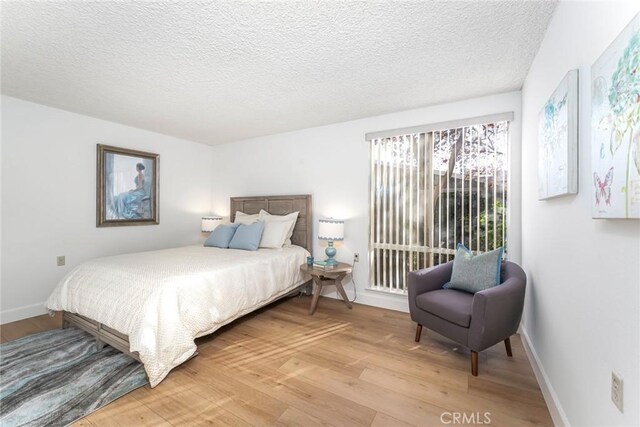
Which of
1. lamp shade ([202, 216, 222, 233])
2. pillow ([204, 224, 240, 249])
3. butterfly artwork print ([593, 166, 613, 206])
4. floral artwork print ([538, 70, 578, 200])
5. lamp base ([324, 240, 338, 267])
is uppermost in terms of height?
floral artwork print ([538, 70, 578, 200])

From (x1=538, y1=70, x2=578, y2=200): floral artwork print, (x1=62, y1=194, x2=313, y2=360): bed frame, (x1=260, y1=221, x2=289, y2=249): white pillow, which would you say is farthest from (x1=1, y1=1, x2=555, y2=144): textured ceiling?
(x1=260, y1=221, x2=289, y2=249): white pillow

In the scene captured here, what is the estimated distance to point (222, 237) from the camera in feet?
12.4

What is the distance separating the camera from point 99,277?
2.43 m

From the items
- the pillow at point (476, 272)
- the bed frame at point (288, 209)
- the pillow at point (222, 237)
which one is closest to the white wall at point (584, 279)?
the pillow at point (476, 272)

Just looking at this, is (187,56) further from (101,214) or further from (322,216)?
(101,214)

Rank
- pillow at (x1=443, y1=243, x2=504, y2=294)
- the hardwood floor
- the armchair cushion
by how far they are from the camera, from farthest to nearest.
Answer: pillow at (x1=443, y1=243, x2=504, y2=294)
the armchair cushion
the hardwood floor

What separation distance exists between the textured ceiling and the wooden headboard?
4.34ft

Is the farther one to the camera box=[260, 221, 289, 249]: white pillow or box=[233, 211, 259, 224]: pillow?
box=[233, 211, 259, 224]: pillow

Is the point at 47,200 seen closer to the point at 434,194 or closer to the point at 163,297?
the point at 163,297

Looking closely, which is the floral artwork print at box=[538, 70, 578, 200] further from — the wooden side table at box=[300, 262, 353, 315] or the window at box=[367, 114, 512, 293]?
the wooden side table at box=[300, 262, 353, 315]

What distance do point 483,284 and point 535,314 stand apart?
400 mm

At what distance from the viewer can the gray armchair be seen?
195 centimetres

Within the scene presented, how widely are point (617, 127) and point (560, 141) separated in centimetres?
63

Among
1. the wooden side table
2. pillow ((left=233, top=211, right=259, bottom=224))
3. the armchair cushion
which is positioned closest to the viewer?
the armchair cushion
